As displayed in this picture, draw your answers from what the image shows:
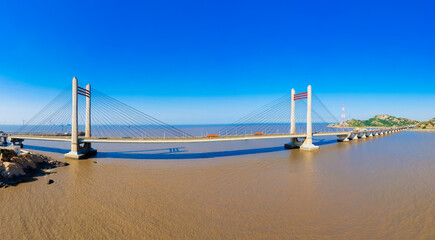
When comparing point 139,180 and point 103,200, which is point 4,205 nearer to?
point 103,200

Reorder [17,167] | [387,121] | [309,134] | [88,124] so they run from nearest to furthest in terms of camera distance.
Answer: [17,167] → [88,124] → [309,134] → [387,121]

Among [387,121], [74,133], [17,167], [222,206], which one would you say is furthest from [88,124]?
[387,121]

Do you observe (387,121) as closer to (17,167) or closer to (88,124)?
(88,124)

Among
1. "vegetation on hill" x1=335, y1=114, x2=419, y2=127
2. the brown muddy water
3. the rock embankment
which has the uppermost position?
"vegetation on hill" x1=335, y1=114, x2=419, y2=127

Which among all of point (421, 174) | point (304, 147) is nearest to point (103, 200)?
point (421, 174)

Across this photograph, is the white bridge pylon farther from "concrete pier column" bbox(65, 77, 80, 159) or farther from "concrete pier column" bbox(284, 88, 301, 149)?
"concrete pier column" bbox(65, 77, 80, 159)

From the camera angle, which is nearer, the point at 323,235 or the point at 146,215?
the point at 323,235

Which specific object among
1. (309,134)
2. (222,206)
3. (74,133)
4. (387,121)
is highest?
(387,121)

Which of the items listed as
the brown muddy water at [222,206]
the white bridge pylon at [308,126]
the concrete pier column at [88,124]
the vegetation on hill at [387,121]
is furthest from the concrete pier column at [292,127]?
→ the vegetation on hill at [387,121]

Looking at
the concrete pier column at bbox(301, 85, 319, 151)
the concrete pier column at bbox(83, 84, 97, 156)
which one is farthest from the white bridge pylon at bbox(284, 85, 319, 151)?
the concrete pier column at bbox(83, 84, 97, 156)
